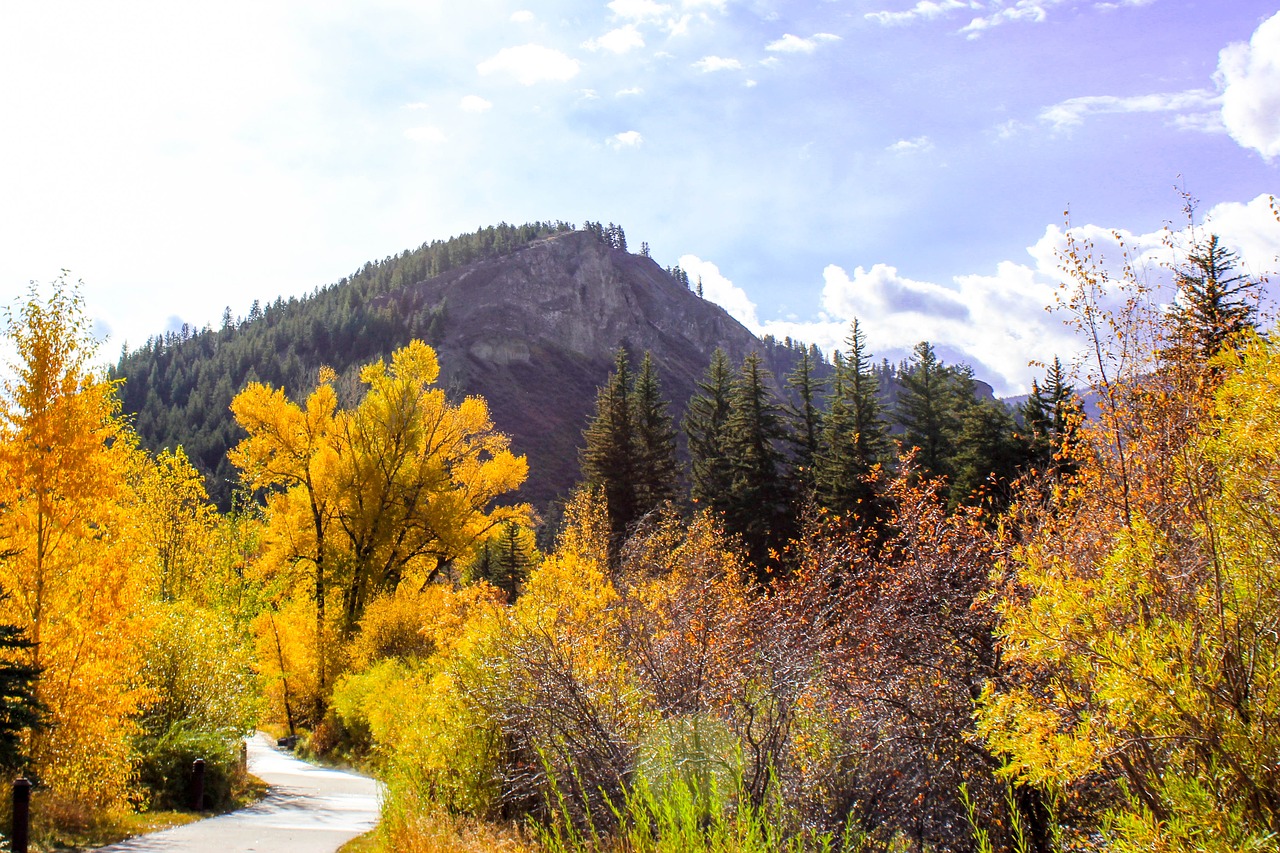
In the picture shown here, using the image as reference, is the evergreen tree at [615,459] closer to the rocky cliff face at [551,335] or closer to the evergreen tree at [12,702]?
the evergreen tree at [12,702]

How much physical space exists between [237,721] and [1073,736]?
14.9 m

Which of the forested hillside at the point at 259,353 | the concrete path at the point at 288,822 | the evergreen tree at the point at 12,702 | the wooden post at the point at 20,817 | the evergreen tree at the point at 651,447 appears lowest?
the concrete path at the point at 288,822

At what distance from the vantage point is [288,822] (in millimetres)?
12102

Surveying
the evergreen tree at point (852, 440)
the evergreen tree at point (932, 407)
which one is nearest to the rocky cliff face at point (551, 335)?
the evergreen tree at point (932, 407)

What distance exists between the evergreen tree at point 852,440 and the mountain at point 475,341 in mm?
57447

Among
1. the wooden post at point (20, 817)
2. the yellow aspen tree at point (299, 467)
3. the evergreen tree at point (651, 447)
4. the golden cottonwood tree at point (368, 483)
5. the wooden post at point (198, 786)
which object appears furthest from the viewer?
the evergreen tree at point (651, 447)

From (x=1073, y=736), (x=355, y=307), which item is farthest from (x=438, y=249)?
(x=1073, y=736)

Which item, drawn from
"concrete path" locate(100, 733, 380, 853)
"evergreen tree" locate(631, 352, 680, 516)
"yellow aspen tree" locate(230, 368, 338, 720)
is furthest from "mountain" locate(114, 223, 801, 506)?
"concrete path" locate(100, 733, 380, 853)

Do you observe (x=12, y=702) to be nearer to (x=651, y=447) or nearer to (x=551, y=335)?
(x=651, y=447)

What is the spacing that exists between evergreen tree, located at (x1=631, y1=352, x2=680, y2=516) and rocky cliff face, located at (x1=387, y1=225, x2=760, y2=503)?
62.3 meters

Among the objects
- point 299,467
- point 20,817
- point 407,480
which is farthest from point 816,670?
point 299,467

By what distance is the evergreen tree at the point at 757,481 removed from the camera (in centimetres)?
3097

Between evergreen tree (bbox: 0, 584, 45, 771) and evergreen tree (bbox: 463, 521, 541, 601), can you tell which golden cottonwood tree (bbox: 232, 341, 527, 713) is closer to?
evergreen tree (bbox: 463, 521, 541, 601)

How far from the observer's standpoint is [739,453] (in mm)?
33219
